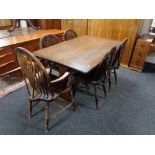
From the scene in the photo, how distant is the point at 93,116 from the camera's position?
1.82m

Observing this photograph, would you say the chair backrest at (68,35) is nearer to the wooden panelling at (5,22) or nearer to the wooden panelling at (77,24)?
the wooden panelling at (77,24)

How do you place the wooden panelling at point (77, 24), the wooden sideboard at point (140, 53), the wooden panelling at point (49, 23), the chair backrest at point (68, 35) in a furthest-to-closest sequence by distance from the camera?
the wooden panelling at point (49, 23)
the wooden panelling at point (77, 24)
the wooden sideboard at point (140, 53)
the chair backrest at point (68, 35)

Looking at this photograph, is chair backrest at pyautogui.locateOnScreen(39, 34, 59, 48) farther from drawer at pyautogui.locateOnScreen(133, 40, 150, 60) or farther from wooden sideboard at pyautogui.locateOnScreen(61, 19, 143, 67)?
drawer at pyautogui.locateOnScreen(133, 40, 150, 60)

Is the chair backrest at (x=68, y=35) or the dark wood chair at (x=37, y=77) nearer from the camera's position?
the dark wood chair at (x=37, y=77)

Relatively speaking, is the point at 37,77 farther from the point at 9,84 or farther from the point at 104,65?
the point at 9,84

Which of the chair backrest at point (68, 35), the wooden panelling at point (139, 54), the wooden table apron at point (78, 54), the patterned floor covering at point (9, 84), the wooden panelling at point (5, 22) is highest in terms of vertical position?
the wooden panelling at point (5, 22)

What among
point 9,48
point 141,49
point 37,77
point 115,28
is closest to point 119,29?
point 115,28

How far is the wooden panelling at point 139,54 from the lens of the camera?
272 centimetres

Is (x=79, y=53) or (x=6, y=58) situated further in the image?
(x=6, y=58)

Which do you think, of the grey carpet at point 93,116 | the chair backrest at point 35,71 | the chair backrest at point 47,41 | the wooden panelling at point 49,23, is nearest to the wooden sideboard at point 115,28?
the wooden panelling at point 49,23

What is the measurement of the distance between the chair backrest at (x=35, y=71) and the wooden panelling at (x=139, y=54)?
2.15 meters

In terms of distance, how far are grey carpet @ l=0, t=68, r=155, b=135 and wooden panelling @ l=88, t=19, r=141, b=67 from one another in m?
1.00

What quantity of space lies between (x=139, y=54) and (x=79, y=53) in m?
1.60

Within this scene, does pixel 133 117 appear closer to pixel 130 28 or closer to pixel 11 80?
pixel 130 28
